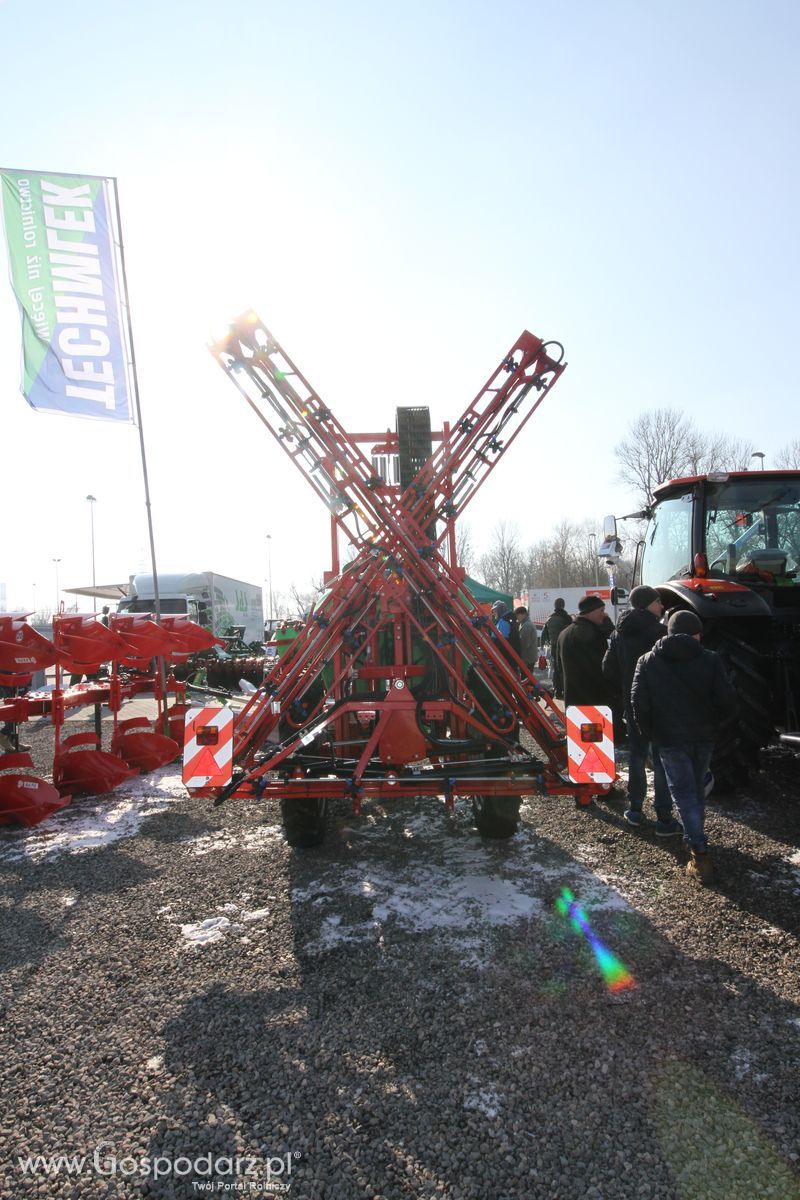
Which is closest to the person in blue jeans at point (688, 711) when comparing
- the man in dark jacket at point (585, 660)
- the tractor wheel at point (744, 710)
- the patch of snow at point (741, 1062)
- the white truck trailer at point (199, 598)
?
the tractor wheel at point (744, 710)

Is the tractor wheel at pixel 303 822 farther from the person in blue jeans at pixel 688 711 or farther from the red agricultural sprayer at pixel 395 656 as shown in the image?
the person in blue jeans at pixel 688 711

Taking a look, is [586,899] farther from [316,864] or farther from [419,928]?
[316,864]

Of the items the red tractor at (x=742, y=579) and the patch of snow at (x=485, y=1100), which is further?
the red tractor at (x=742, y=579)

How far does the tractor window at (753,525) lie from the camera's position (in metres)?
5.83

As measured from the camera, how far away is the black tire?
4.62 m

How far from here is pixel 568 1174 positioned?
6.35ft

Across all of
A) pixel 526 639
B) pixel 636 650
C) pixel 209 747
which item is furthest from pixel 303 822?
pixel 526 639

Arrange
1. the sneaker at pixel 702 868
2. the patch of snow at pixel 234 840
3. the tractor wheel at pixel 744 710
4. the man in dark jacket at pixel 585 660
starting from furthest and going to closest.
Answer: the man in dark jacket at pixel 585 660
the tractor wheel at pixel 744 710
the patch of snow at pixel 234 840
the sneaker at pixel 702 868

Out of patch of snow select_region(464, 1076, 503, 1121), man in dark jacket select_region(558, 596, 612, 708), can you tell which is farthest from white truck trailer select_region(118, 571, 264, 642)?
patch of snow select_region(464, 1076, 503, 1121)

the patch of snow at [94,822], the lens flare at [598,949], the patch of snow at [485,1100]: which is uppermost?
the patch of snow at [485,1100]

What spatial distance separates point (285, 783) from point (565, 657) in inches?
126

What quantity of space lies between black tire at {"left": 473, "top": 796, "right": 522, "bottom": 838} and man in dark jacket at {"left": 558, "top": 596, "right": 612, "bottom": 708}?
166 centimetres

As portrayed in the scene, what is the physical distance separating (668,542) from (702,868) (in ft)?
11.3

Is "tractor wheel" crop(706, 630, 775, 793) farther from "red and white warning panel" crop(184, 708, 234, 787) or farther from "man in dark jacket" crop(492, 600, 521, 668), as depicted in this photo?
"red and white warning panel" crop(184, 708, 234, 787)
